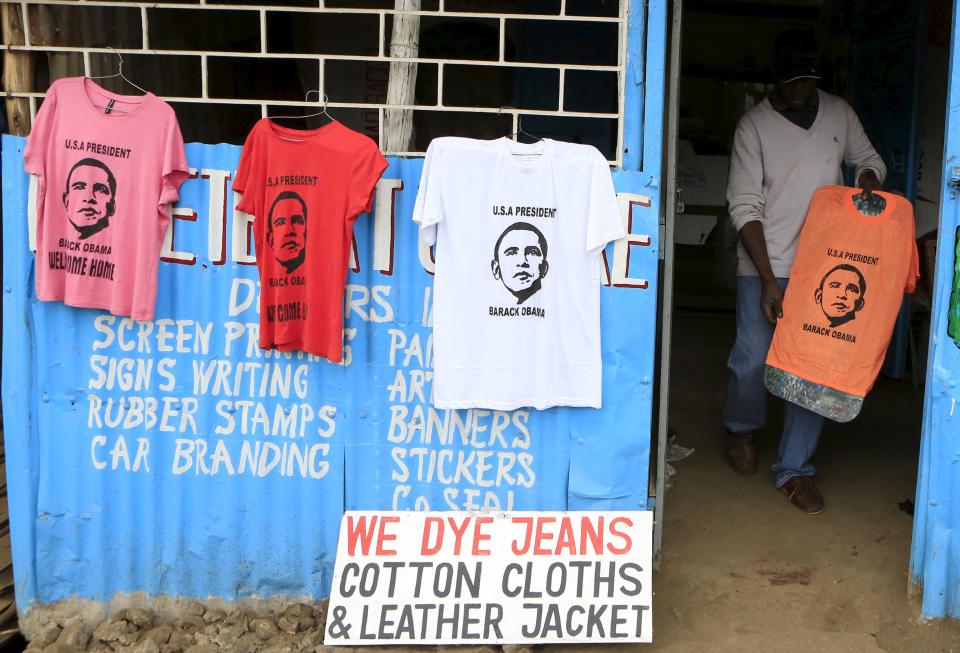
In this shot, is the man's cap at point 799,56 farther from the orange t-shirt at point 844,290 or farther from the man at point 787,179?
the orange t-shirt at point 844,290

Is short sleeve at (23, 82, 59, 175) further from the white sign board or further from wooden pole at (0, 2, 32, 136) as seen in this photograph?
the white sign board

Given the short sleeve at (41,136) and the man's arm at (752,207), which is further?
the man's arm at (752,207)

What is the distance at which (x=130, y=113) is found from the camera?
3547 millimetres

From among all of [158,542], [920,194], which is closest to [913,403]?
[920,194]

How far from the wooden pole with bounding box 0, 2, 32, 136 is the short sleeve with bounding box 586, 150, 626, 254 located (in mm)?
2190

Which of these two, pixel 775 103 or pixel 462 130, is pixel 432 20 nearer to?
pixel 462 130

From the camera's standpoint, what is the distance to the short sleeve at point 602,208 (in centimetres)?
347

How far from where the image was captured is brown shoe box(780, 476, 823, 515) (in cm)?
452

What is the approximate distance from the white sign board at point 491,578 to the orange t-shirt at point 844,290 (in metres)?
1.19

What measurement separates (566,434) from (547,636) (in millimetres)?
755

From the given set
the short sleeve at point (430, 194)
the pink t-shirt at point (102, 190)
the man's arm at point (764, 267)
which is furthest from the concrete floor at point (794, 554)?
the pink t-shirt at point (102, 190)

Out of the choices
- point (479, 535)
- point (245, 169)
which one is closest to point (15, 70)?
point (245, 169)

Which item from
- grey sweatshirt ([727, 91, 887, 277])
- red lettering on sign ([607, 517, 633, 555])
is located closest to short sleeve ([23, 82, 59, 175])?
red lettering on sign ([607, 517, 633, 555])

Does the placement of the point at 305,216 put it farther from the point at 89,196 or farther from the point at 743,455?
the point at 743,455
